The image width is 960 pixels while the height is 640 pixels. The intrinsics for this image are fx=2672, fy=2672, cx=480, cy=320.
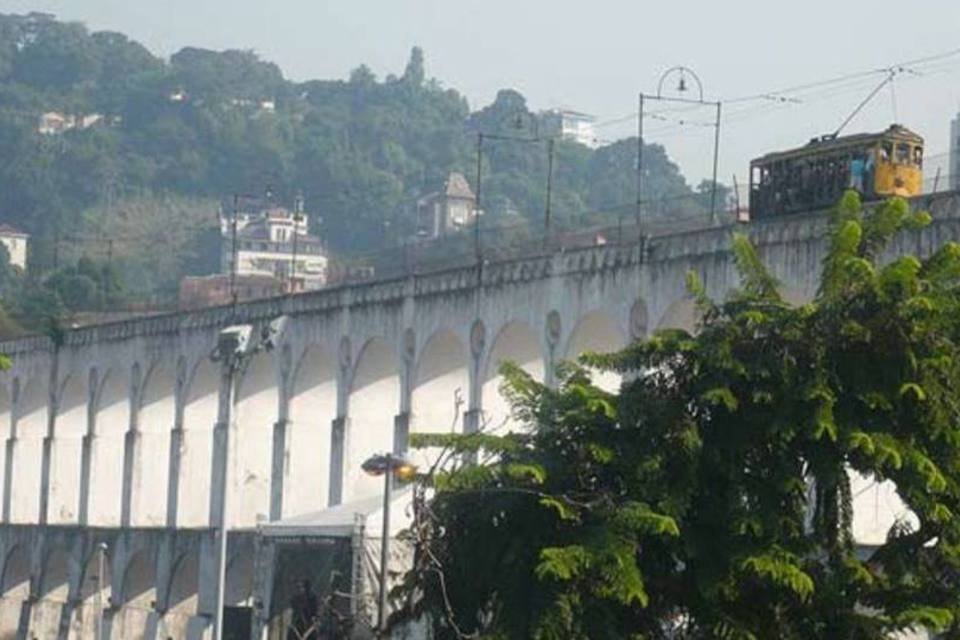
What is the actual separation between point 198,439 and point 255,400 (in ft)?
7.79

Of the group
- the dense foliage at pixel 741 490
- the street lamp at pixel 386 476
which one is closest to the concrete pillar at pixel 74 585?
the street lamp at pixel 386 476

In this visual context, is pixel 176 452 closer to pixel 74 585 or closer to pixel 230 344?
pixel 74 585

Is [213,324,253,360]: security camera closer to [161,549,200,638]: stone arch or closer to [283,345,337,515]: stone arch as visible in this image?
[161,549,200,638]: stone arch

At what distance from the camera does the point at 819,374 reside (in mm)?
19031

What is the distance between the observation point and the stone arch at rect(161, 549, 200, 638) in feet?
165

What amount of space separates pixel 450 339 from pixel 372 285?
9.40 feet

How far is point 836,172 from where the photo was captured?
3688cm

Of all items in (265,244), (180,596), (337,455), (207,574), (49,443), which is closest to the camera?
(207,574)

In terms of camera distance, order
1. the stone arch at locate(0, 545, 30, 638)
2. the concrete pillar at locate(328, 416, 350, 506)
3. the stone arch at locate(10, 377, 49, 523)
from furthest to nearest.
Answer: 1. the stone arch at locate(10, 377, 49, 523)
2. the stone arch at locate(0, 545, 30, 638)
3. the concrete pillar at locate(328, 416, 350, 506)

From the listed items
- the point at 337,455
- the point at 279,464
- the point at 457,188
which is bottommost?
the point at 279,464

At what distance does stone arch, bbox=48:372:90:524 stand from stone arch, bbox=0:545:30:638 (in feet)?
7.28

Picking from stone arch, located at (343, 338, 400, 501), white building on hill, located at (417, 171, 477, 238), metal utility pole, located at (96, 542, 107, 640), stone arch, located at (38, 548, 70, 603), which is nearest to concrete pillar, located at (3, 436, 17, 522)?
stone arch, located at (38, 548, 70, 603)

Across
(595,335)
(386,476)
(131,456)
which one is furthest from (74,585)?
(386,476)

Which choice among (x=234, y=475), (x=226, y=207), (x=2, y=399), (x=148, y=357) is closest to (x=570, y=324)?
(x=234, y=475)
